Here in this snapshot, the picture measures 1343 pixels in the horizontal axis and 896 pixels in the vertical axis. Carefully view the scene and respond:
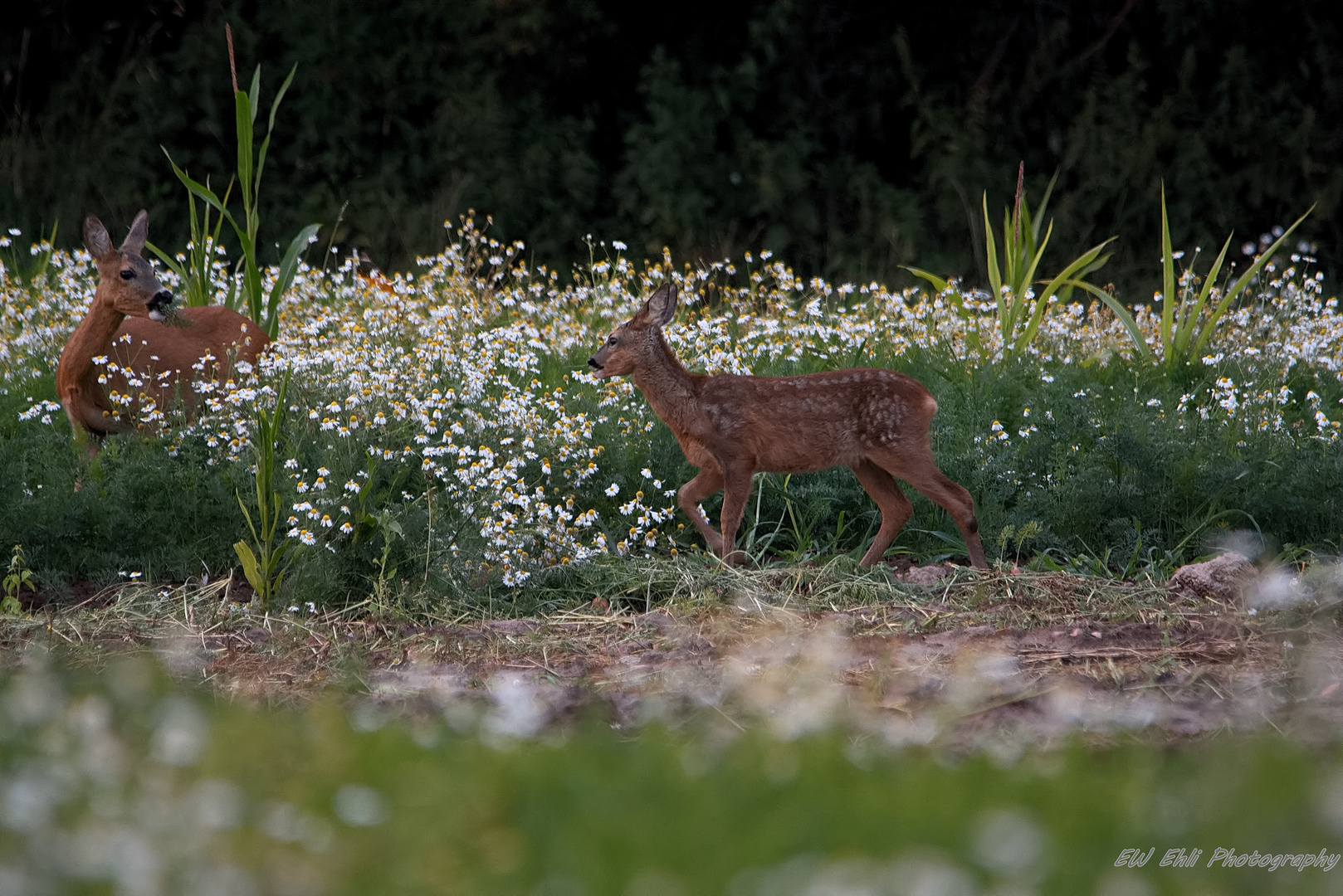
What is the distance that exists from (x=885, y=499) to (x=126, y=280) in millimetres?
3454

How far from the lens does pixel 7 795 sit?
7.82ft

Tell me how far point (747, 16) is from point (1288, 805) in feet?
44.7

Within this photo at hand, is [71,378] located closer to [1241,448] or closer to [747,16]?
[1241,448]

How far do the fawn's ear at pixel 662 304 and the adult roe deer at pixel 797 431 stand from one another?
2cm

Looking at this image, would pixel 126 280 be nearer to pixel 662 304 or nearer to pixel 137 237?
pixel 137 237

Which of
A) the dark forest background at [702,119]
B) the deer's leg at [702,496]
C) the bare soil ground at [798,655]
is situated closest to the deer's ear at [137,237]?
the bare soil ground at [798,655]

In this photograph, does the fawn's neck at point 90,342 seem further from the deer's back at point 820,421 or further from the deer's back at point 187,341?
the deer's back at point 820,421

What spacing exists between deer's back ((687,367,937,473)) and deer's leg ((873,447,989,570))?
76 millimetres

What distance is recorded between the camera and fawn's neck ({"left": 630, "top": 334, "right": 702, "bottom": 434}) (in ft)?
20.7

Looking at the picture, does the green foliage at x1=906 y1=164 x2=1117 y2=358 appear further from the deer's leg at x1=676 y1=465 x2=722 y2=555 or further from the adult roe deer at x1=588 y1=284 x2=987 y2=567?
the deer's leg at x1=676 y1=465 x2=722 y2=555

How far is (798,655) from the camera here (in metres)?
4.32

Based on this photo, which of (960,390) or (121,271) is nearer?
(121,271)

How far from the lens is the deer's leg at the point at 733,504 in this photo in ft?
20.0

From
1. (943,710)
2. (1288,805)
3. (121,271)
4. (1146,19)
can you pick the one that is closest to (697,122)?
(1146,19)
